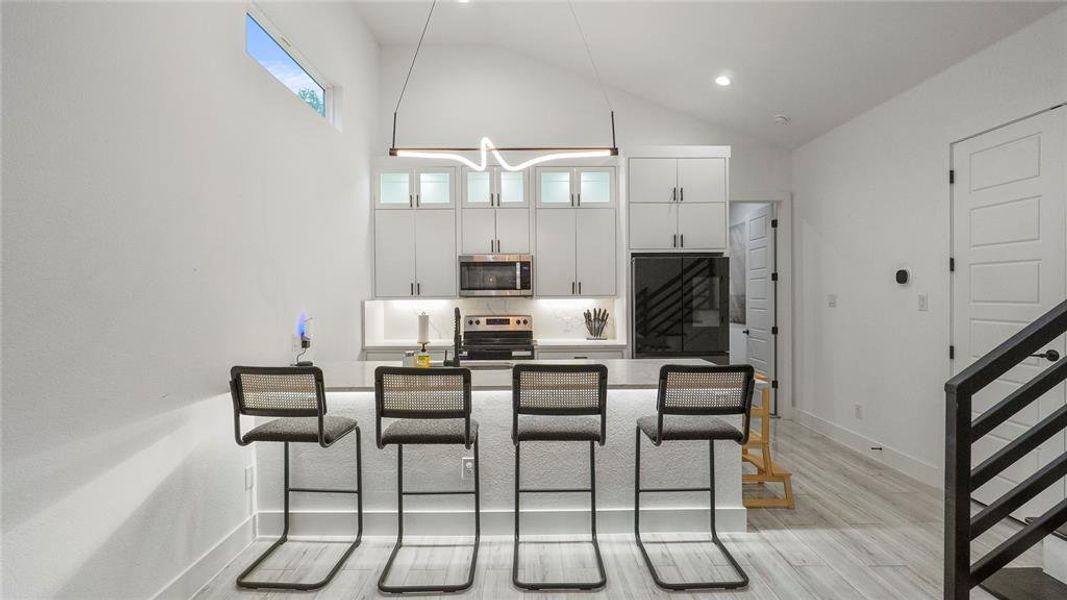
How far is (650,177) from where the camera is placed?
494 cm

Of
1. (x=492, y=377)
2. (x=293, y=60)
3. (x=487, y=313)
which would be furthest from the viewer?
(x=487, y=313)

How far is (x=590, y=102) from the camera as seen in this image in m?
5.45

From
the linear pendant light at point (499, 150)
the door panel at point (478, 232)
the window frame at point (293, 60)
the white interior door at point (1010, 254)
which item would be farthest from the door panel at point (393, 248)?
the white interior door at point (1010, 254)

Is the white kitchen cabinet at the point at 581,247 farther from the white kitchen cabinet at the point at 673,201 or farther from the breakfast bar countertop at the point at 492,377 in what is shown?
the breakfast bar countertop at the point at 492,377

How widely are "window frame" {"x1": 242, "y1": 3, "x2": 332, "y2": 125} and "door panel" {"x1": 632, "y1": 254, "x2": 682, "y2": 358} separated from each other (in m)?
2.96

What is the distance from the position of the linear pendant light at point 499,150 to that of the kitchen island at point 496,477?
1.32m

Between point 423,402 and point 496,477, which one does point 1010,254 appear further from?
point 423,402

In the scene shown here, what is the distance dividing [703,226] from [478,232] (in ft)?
7.02

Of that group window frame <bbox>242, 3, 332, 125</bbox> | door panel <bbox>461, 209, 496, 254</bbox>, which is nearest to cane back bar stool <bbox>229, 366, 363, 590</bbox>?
window frame <bbox>242, 3, 332, 125</bbox>

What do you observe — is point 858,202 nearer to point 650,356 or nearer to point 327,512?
point 650,356

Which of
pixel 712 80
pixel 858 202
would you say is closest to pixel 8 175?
pixel 712 80

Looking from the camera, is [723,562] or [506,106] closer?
[723,562]

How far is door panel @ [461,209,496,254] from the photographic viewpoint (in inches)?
198

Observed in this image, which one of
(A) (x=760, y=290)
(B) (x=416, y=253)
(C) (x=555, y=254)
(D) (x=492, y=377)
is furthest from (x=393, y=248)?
(A) (x=760, y=290)
